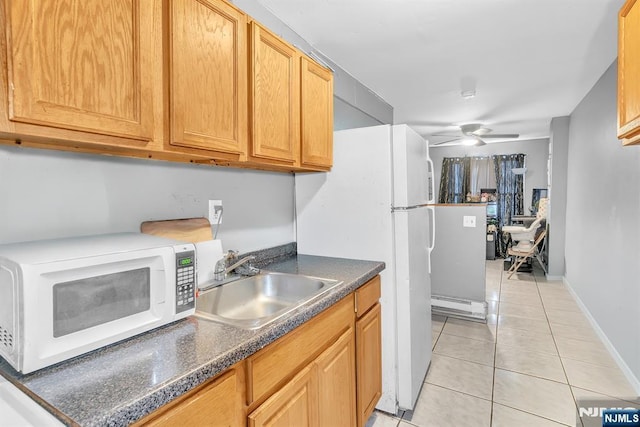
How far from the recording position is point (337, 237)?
2.07m

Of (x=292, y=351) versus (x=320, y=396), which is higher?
(x=292, y=351)

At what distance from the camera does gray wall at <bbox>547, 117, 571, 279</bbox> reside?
460cm

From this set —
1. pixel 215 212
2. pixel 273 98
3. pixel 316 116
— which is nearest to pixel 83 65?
pixel 273 98

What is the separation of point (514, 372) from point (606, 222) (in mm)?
1638

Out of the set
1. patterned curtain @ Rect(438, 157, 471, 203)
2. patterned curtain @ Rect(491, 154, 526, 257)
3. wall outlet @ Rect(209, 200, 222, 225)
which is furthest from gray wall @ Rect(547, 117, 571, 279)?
wall outlet @ Rect(209, 200, 222, 225)

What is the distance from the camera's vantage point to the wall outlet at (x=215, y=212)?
65.2 inches

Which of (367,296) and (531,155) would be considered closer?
(367,296)

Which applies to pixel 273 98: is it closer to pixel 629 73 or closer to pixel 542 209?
pixel 629 73

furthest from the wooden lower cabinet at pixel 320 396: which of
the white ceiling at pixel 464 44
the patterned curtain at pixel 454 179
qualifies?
the patterned curtain at pixel 454 179

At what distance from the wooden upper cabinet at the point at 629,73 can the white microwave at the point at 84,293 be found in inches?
69.6

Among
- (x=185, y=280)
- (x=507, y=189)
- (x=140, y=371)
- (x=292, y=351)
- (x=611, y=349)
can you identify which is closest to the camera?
(x=140, y=371)

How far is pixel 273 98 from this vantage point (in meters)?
1.52

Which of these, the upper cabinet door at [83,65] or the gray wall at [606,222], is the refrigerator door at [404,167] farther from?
the gray wall at [606,222]

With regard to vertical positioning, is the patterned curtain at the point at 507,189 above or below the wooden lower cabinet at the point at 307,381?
above
